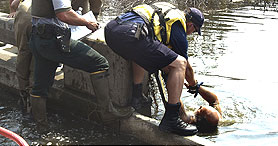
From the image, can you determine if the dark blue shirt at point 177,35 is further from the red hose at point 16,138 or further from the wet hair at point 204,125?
the red hose at point 16,138

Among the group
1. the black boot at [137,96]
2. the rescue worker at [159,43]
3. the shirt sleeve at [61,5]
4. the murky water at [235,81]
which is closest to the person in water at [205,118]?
the murky water at [235,81]

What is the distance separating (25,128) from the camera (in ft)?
17.8

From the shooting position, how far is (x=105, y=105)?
508 centimetres

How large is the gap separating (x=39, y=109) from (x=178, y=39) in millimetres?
1942

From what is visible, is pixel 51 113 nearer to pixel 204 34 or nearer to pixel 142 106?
pixel 142 106

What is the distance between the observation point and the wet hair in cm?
568

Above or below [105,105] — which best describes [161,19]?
above

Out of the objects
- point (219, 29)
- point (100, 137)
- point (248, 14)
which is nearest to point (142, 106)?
point (100, 137)

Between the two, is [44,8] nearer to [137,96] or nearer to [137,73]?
[137,73]

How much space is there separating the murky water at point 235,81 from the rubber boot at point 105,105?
0.88 ft

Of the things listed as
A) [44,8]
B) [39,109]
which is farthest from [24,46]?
[44,8]

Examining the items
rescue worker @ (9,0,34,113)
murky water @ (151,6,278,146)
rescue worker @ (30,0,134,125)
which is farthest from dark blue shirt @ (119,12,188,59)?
rescue worker @ (9,0,34,113)

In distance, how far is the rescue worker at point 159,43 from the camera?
4.61 metres

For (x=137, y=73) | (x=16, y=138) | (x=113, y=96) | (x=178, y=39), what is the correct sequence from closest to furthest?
(x=16, y=138), (x=178, y=39), (x=137, y=73), (x=113, y=96)
